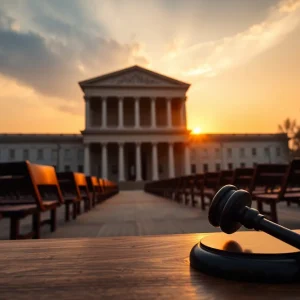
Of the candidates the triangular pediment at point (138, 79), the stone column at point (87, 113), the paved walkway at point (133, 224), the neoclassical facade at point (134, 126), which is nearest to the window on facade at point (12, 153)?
the neoclassical facade at point (134, 126)

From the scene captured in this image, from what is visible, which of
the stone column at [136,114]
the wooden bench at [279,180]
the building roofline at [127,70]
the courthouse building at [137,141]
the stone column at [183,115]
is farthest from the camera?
the stone column at [183,115]

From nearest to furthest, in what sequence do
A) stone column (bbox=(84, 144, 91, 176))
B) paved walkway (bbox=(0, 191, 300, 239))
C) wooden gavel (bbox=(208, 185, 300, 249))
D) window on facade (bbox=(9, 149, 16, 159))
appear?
wooden gavel (bbox=(208, 185, 300, 249)) < paved walkway (bbox=(0, 191, 300, 239)) < stone column (bbox=(84, 144, 91, 176)) < window on facade (bbox=(9, 149, 16, 159))

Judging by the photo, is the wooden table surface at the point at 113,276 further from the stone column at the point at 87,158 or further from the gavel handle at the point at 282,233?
the stone column at the point at 87,158

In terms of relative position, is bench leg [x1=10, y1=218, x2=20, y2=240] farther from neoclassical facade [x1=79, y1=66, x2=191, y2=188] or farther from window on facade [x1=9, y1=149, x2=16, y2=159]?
window on facade [x1=9, y1=149, x2=16, y2=159]

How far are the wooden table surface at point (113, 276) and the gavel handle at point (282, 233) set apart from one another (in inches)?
3.1

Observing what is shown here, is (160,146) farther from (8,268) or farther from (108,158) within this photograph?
(8,268)

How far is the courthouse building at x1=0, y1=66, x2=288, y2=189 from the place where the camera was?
4328 cm

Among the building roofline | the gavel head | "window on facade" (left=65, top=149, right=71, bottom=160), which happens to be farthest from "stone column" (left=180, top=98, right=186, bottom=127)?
the gavel head

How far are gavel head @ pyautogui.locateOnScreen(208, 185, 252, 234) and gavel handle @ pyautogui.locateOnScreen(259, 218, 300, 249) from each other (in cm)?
5

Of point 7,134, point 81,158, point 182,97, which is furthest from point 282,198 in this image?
point 7,134

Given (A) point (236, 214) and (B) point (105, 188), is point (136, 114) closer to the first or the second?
(B) point (105, 188)

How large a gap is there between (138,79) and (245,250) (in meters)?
45.6

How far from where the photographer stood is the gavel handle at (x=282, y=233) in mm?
546

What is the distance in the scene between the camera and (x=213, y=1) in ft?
7.63
